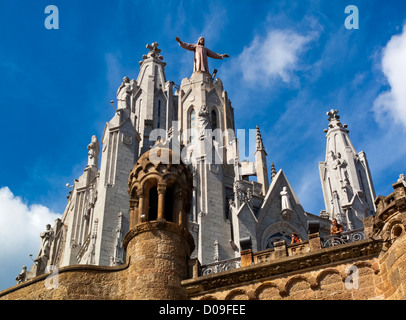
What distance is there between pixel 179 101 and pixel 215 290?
121 ft

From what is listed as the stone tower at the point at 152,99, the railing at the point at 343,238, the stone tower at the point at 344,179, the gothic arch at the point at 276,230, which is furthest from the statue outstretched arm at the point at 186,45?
the railing at the point at 343,238

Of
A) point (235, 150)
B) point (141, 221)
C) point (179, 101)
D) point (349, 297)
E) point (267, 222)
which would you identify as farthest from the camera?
point (179, 101)

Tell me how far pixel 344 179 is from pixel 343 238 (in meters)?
33.3

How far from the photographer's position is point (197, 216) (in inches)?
1710

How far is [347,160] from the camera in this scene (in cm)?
5403

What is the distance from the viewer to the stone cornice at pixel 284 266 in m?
18.9

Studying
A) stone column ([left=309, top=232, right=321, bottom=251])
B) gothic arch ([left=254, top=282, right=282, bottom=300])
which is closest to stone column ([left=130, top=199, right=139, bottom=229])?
gothic arch ([left=254, top=282, right=282, bottom=300])

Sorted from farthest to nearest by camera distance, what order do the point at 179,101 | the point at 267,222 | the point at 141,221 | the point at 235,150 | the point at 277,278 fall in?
the point at 179,101 < the point at 235,150 < the point at 267,222 < the point at 141,221 < the point at 277,278

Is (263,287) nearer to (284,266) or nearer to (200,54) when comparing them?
(284,266)

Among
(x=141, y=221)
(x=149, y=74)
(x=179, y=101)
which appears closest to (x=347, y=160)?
(x=179, y=101)

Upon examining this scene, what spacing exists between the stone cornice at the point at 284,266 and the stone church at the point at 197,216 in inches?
1.2
